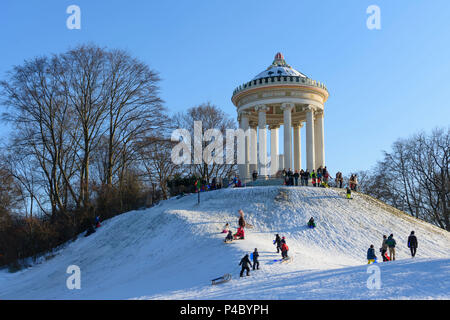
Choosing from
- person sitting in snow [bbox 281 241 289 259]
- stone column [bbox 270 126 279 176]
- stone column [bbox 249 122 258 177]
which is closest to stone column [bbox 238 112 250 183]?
stone column [bbox 249 122 258 177]

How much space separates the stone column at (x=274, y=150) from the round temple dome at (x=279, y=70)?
6.43 m

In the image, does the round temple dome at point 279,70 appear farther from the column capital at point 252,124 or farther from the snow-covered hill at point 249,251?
the snow-covered hill at point 249,251

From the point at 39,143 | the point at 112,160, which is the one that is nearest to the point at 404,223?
the point at 112,160

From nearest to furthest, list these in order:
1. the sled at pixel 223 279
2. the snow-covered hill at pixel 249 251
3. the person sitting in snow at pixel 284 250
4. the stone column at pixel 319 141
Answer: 1. the snow-covered hill at pixel 249 251
2. the sled at pixel 223 279
3. the person sitting in snow at pixel 284 250
4. the stone column at pixel 319 141

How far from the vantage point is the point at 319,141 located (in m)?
42.2

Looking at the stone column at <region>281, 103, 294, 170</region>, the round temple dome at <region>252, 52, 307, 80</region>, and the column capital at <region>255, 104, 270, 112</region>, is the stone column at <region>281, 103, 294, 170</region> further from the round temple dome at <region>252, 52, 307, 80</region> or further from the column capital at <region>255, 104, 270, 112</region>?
the round temple dome at <region>252, 52, 307, 80</region>

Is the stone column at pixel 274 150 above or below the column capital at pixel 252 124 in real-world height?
below

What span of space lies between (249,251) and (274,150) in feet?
85.5

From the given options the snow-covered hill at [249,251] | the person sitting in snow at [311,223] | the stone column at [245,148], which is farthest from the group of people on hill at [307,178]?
the person sitting in snow at [311,223]

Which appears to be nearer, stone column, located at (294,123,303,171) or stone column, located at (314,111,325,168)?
stone column, located at (314,111,325,168)

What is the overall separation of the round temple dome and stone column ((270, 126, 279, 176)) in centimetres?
643

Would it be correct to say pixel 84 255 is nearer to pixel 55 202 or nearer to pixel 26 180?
pixel 55 202

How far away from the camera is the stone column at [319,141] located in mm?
41812

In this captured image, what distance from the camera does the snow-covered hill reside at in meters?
15.7
